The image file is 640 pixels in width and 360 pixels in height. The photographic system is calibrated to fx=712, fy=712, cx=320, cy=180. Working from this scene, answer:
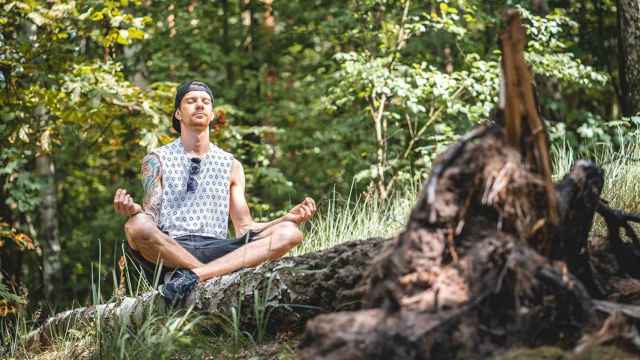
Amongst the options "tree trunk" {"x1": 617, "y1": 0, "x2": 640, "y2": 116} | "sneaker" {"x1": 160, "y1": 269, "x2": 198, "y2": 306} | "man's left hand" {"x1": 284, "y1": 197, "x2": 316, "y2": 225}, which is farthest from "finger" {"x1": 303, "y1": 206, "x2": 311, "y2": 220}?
"tree trunk" {"x1": 617, "y1": 0, "x2": 640, "y2": 116}

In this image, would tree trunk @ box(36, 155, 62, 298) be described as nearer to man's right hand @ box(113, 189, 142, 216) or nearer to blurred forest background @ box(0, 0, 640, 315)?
blurred forest background @ box(0, 0, 640, 315)

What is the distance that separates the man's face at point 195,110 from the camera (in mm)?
4906

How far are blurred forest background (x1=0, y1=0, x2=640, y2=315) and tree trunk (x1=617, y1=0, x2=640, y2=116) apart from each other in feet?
0.04

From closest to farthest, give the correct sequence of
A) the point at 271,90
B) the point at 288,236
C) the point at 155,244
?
the point at 155,244 < the point at 288,236 < the point at 271,90

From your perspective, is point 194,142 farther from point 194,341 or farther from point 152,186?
point 194,341

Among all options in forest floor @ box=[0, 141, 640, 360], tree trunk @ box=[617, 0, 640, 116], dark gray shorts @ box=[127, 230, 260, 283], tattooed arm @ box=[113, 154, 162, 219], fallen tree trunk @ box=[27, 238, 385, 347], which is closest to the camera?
forest floor @ box=[0, 141, 640, 360]

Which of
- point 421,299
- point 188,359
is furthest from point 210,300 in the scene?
point 421,299

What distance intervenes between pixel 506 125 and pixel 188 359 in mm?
1662

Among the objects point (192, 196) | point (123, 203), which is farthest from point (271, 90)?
point (123, 203)

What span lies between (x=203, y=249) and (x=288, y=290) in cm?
136

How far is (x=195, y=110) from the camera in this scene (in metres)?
4.93

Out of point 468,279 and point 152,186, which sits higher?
point 468,279

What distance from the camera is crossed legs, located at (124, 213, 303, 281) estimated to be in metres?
3.99

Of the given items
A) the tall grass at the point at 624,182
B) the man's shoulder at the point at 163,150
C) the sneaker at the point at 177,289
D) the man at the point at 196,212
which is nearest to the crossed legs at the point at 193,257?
the man at the point at 196,212
